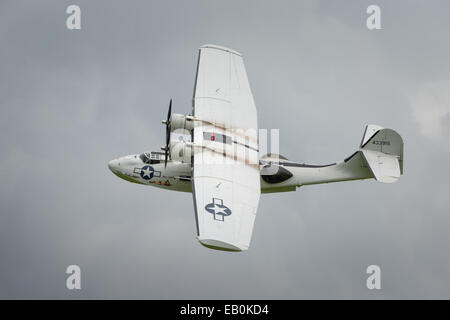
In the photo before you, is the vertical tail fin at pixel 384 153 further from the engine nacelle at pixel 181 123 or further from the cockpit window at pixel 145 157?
the cockpit window at pixel 145 157

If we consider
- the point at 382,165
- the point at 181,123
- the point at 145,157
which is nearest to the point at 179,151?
the point at 181,123

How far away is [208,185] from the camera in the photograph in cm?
4828

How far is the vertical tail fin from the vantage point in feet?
169

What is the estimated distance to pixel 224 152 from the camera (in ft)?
168

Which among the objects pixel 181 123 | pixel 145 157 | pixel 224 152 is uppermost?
pixel 181 123

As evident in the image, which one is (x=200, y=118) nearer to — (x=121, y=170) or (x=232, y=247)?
(x=121, y=170)

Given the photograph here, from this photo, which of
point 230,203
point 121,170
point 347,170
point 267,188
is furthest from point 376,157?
point 121,170

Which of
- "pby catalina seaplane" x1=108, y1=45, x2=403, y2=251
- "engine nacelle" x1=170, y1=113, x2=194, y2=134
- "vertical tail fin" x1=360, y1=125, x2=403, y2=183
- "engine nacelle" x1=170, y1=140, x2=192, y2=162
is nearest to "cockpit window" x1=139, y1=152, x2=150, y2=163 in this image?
"pby catalina seaplane" x1=108, y1=45, x2=403, y2=251

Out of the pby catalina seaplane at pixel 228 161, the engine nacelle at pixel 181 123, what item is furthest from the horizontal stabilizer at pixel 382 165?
the engine nacelle at pixel 181 123

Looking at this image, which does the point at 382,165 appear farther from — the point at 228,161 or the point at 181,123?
the point at 181,123

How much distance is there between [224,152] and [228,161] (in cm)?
80

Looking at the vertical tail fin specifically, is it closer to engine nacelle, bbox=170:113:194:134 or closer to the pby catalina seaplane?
the pby catalina seaplane

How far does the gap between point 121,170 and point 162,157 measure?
2654mm

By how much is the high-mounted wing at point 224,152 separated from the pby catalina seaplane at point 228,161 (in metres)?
0.06
